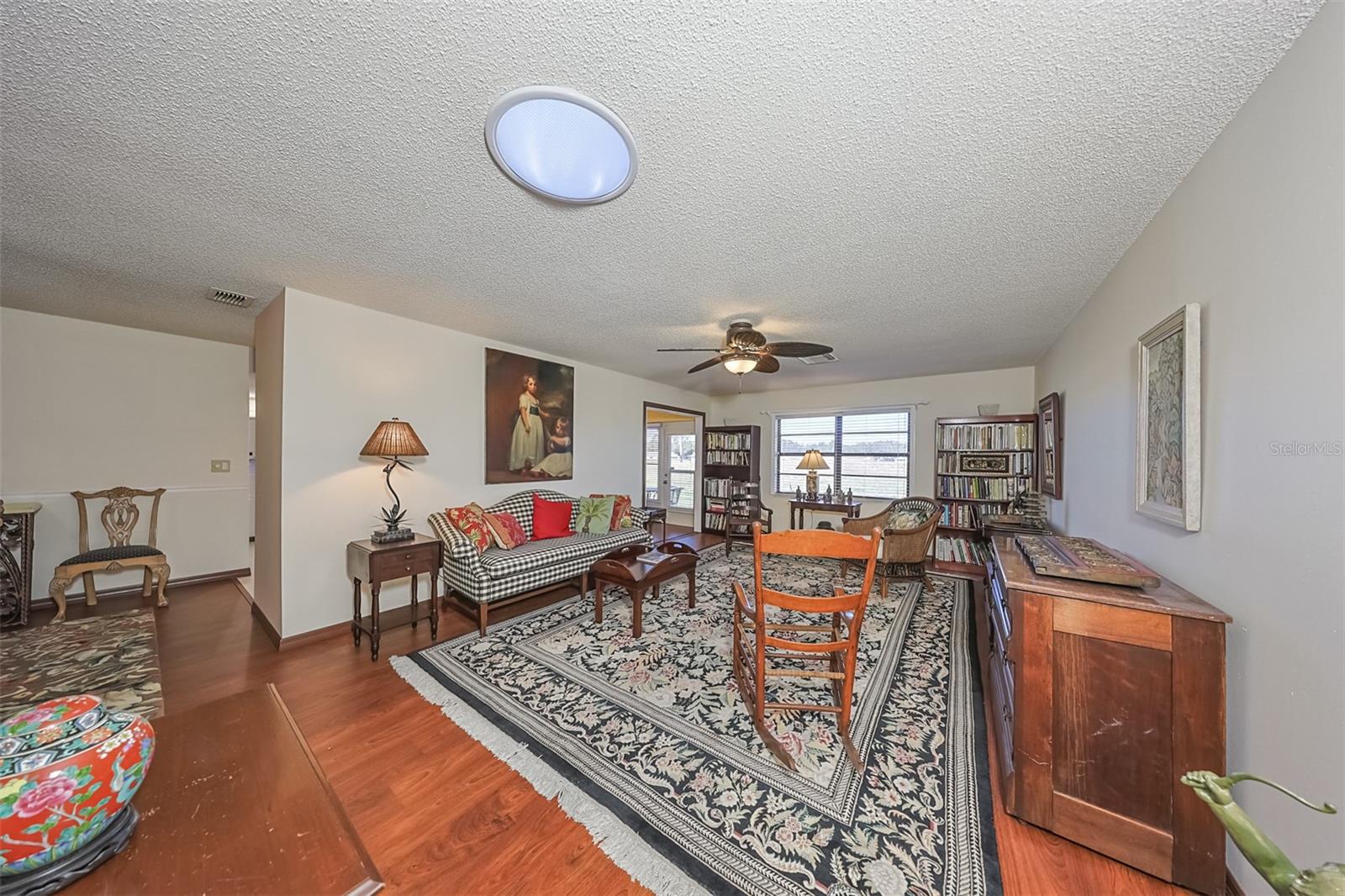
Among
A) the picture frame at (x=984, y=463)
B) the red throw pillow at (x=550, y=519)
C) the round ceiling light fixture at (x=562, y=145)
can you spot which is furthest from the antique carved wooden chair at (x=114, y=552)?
the picture frame at (x=984, y=463)

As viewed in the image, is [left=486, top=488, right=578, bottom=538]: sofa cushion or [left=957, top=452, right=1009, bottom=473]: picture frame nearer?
[left=486, top=488, right=578, bottom=538]: sofa cushion

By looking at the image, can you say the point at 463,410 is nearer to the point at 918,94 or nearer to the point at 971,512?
the point at 918,94

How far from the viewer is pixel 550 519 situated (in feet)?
13.8

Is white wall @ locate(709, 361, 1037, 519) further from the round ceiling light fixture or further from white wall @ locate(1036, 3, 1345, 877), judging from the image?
the round ceiling light fixture

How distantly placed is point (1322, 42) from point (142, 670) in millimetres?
5415

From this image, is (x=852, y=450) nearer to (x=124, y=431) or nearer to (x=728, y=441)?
(x=728, y=441)

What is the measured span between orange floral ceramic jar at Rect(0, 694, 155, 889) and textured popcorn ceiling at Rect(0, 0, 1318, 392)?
1572 mm

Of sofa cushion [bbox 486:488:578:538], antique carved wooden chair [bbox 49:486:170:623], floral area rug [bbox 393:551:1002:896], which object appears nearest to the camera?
floral area rug [bbox 393:551:1002:896]

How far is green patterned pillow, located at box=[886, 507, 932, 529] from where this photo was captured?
4332 mm

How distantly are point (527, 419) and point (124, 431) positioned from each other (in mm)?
3458

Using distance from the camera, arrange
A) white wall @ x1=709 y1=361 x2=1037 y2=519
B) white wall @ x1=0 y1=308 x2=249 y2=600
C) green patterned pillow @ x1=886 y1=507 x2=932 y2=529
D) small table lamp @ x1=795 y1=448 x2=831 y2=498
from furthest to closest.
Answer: small table lamp @ x1=795 y1=448 x2=831 y2=498
white wall @ x1=709 y1=361 x2=1037 y2=519
green patterned pillow @ x1=886 y1=507 x2=932 y2=529
white wall @ x1=0 y1=308 x2=249 y2=600

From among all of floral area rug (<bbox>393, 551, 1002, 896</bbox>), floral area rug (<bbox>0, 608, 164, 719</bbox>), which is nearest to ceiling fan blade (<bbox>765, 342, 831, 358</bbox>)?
floral area rug (<bbox>393, 551, 1002, 896</bbox>)

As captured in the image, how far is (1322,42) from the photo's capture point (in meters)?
1.04

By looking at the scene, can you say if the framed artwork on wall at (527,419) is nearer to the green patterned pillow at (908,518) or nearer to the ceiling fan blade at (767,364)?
the ceiling fan blade at (767,364)
